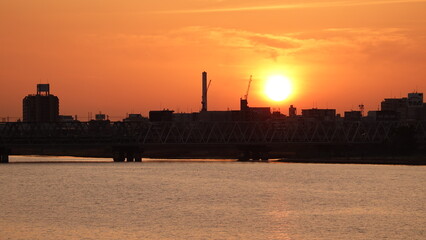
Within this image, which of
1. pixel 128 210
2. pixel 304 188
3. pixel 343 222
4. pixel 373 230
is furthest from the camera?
pixel 304 188

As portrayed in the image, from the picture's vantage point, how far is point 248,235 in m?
90.9

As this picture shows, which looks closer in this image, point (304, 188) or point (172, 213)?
point (172, 213)

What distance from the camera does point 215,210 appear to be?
394 feet

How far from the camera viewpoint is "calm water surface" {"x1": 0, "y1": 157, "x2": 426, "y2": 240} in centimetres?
9362

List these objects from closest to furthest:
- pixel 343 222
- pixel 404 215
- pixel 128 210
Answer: pixel 343 222
pixel 404 215
pixel 128 210

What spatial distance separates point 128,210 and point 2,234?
32258 mm

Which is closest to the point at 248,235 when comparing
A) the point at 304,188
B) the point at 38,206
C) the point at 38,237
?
the point at 38,237

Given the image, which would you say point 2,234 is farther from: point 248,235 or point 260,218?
point 260,218

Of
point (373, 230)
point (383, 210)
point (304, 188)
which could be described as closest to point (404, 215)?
point (383, 210)

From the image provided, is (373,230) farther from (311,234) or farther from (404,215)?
(404,215)

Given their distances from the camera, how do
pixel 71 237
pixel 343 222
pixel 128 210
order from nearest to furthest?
1. pixel 71 237
2. pixel 343 222
3. pixel 128 210

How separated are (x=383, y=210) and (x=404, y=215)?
7.24 meters

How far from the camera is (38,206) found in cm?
12581

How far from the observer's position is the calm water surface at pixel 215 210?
9362 centimetres
